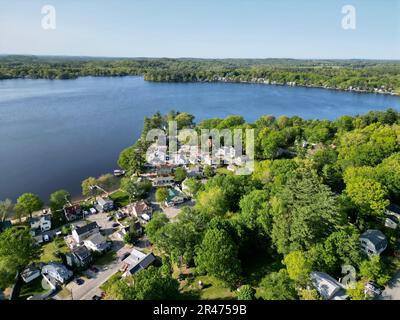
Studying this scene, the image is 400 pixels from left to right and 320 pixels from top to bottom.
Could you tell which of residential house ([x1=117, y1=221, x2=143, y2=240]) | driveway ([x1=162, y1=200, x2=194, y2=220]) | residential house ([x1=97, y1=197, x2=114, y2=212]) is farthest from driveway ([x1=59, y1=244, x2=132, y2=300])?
residential house ([x1=97, y1=197, x2=114, y2=212])

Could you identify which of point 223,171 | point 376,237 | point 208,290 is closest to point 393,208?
point 376,237

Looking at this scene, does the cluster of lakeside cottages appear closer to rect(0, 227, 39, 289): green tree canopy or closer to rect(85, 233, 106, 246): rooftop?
rect(85, 233, 106, 246): rooftop

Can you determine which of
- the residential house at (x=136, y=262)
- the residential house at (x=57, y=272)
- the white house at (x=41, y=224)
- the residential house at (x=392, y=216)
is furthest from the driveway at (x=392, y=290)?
the white house at (x=41, y=224)

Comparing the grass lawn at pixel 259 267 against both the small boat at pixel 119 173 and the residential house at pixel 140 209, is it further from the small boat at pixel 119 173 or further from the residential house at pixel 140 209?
the small boat at pixel 119 173

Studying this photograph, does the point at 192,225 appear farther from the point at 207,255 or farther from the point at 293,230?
the point at 293,230

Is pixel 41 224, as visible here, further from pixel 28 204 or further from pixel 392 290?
pixel 392 290

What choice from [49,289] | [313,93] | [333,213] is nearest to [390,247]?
[333,213]
